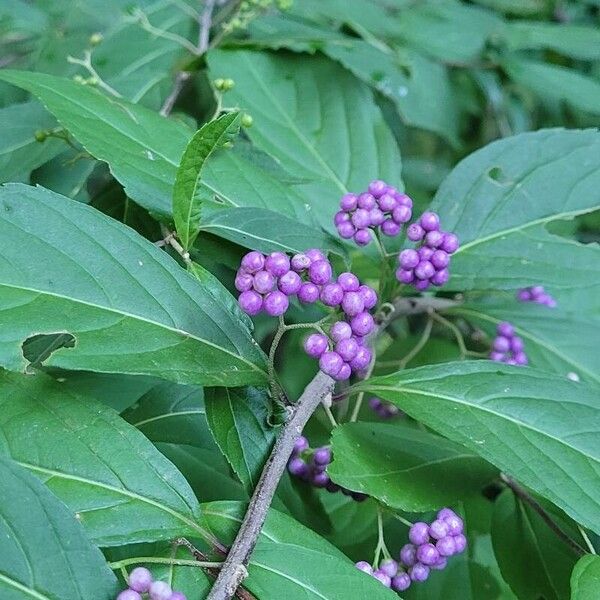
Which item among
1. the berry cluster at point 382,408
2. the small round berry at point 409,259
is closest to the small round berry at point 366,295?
the small round berry at point 409,259

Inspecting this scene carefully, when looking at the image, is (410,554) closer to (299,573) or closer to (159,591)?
(299,573)

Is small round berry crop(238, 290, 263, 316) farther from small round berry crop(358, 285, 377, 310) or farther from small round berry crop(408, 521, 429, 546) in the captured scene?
small round berry crop(408, 521, 429, 546)

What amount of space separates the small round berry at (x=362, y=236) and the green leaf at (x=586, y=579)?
484mm

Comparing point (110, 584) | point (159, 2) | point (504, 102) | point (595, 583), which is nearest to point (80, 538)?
point (110, 584)

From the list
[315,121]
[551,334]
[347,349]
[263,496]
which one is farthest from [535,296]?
[263,496]

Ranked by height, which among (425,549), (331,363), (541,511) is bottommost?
(541,511)

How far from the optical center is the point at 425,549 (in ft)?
3.07

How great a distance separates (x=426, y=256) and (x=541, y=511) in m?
0.38

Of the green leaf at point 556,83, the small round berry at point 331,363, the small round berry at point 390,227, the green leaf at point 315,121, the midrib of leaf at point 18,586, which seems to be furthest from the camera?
the green leaf at point 556,83

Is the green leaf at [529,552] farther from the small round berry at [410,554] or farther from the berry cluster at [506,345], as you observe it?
the berry cluster at [506,345]

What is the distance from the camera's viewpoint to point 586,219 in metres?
2.71

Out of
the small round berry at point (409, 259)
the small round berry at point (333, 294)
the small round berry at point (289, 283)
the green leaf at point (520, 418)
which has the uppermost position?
the small round berry at point (289, 283)

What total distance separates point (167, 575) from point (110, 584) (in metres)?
0.07

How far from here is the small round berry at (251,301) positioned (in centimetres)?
90
